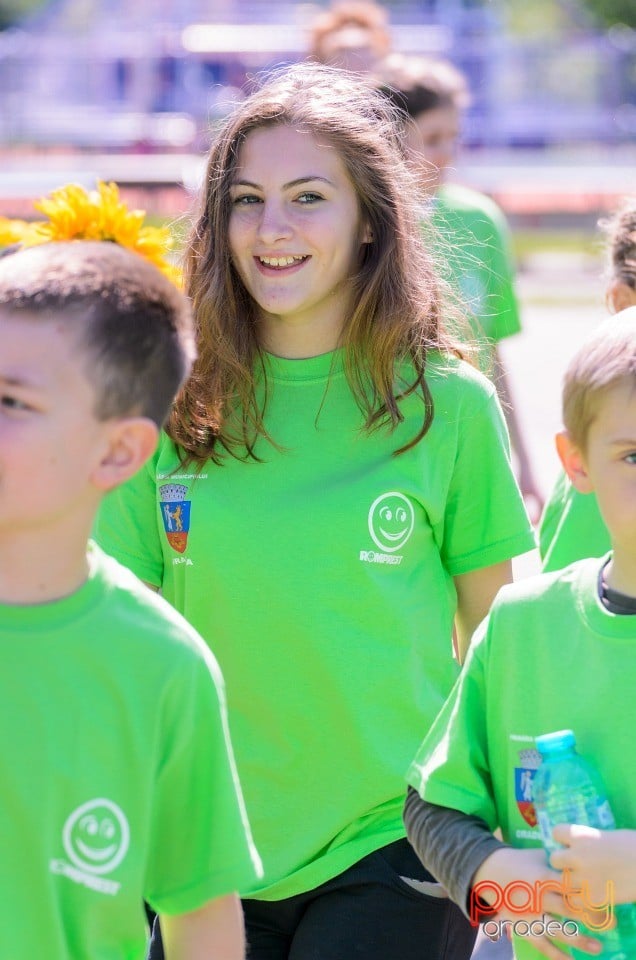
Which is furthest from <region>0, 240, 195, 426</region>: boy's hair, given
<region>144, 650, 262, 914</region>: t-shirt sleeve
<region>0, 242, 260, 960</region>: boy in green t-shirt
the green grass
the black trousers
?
the green grass

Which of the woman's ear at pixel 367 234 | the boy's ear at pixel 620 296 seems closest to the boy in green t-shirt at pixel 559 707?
the woman's ear at pixel 367 234

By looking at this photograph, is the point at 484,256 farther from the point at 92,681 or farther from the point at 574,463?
the point at 92,681

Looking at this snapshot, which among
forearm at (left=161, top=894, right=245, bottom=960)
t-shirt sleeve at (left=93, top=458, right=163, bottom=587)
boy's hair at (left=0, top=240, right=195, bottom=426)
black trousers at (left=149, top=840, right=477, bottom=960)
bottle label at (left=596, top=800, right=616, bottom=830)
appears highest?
boy's hair at (left=0, top=240, right=195, bottom=426)

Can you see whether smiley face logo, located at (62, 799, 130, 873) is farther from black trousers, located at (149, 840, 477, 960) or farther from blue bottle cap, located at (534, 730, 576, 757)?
black trousers, located at (149, 840, 477, 960)

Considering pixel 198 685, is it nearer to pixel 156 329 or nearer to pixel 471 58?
pixel 156 329

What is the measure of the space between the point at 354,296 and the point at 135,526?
66 cm

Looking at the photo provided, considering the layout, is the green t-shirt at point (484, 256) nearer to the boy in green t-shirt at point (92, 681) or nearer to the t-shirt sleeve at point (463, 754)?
the t-shirt sleeve at point (463, 754)

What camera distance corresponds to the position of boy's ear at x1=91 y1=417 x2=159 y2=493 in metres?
2.18

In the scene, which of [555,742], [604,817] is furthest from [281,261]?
[604,817]

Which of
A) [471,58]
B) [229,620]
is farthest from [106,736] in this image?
[471,58]

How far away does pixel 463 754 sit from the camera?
8.00ft

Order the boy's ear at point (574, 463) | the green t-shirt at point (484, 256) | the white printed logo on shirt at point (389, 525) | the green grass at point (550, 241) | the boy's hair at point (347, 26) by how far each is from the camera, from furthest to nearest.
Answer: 1. the green grass at point (550, 241)
2. the boy's hair at point (347, 26)
3. the green t-shirt at point (484, 256)
4. the white printed logo on shirt at point (389, 525)
5. the boy's ear at point (574, 463)

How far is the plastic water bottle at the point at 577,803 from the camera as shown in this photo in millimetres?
2238

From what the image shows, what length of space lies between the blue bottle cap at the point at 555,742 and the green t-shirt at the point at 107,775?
1.47ft
